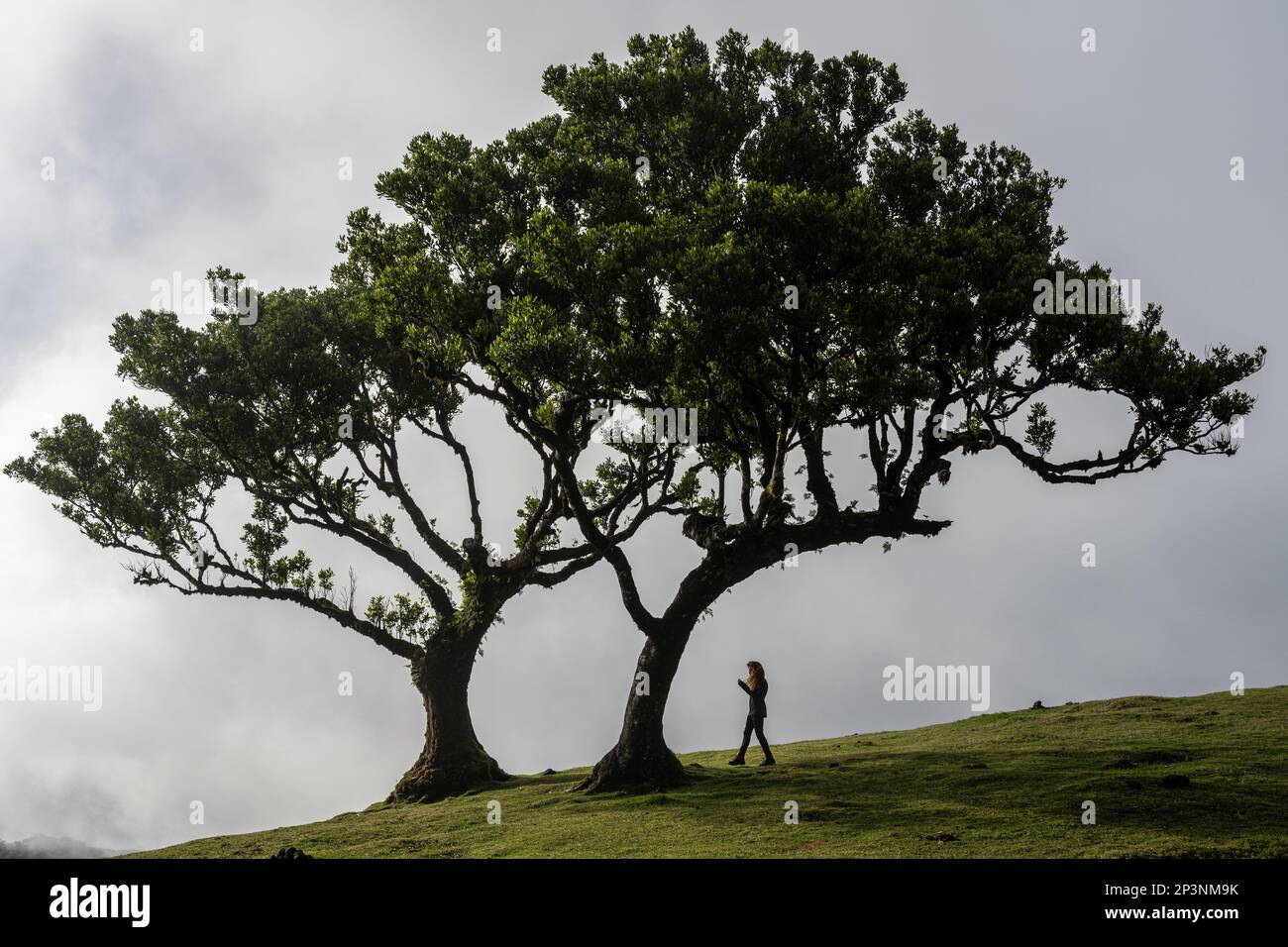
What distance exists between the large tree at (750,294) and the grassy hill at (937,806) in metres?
3.65

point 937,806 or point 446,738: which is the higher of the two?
point 446,738

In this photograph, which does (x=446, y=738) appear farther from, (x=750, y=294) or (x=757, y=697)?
(x=750, y=294)

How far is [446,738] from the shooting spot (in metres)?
30.8

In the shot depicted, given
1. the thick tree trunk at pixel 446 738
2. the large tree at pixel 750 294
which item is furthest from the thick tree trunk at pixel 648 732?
the thick tree trunk at pixel 446 738

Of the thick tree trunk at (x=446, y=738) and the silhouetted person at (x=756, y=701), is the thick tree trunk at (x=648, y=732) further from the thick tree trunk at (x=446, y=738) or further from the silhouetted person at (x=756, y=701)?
the thick tree trunk at (x=446, y=738)

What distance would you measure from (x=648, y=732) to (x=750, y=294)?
11562 mm

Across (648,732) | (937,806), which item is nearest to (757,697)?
(648,732)

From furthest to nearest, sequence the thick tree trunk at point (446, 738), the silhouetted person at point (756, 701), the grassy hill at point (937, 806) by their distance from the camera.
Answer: the thick tree trunk at point (446, 738) < the silhouetted person at point (756, 701) < the grassy hill at point (937, 806)

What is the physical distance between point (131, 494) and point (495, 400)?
14741 millimetres

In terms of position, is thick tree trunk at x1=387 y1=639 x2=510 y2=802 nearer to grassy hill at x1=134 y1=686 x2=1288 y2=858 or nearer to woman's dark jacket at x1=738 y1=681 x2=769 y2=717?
grassy hill at x1=134 y1=686 x2=1288 y2=858

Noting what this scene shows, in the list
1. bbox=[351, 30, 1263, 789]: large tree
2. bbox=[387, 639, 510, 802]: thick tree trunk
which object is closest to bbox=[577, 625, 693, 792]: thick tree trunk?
bbox=[351, 30, 1263, 789]: large tree

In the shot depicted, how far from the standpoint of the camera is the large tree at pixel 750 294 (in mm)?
21828
